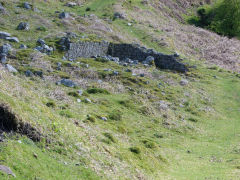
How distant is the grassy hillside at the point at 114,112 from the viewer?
15.4 metres

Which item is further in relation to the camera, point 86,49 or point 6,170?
point 86,49

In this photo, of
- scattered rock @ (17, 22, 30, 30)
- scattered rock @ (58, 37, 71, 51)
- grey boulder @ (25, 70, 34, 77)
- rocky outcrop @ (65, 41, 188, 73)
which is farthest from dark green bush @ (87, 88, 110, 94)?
scattered rock @ (17, 22, 30, 30)

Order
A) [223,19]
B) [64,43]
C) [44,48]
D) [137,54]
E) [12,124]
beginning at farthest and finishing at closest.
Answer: [223,19] < [137,54] < [64,43] < [44,48] < [12,124]

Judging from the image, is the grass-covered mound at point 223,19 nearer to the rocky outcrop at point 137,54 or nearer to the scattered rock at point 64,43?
the rocky outcrop at point 137,54

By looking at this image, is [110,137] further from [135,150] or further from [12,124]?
[12,124]

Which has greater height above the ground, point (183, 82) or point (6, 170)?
point (6, 170)

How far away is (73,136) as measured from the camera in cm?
1739

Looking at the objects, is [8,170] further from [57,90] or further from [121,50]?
[121,50]

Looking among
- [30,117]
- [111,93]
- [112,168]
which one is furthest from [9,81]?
[111,93]

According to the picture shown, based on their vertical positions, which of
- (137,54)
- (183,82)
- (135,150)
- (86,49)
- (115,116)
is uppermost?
(135,150)

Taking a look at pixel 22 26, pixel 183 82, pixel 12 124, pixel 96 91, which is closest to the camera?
pixel 12 124

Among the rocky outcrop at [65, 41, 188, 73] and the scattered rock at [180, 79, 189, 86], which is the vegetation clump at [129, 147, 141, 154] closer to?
the scattered rock at [180, 79, 189, 86]

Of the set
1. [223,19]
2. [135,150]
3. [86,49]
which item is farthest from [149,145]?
[223,19]

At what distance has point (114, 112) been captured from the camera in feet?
97.8
